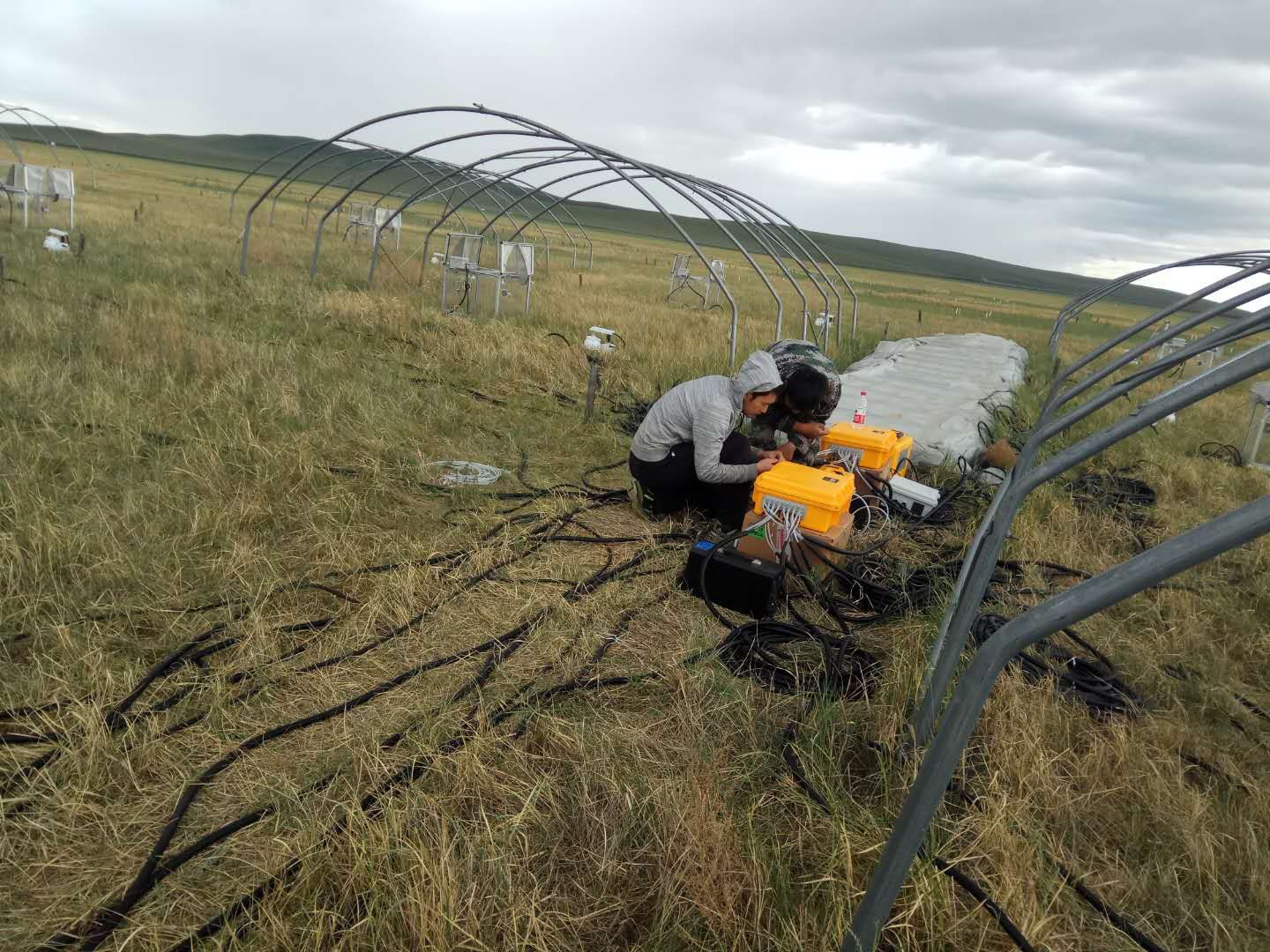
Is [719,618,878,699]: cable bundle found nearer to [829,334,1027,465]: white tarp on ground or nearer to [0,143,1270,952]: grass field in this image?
[0,143,1270,952]: grass field

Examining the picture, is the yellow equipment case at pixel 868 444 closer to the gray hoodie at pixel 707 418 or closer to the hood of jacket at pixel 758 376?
the gray hoodie at pixel 707 418

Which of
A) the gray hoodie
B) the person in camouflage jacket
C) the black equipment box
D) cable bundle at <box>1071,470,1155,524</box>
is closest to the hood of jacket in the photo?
the gray hoodie

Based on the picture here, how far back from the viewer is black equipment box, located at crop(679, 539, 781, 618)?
3.53 m

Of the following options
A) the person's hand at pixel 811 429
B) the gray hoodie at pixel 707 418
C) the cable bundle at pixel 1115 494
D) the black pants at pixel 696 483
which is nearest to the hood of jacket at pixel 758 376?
the gray hoodie at pixel 707 418

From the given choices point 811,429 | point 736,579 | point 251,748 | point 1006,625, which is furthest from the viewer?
point 811,429

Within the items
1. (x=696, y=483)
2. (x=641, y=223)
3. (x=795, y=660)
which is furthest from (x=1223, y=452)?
(x=641, y=223)

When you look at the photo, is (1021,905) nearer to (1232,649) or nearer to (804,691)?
(804,691)

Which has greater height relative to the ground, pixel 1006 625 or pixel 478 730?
pixel 1006 625

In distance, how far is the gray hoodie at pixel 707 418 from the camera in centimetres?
407

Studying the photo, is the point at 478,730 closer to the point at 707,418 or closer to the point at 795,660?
the point at 795,660

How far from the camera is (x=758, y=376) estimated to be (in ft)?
13.2

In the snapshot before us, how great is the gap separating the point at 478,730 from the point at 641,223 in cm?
12934

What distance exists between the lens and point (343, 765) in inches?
92.7

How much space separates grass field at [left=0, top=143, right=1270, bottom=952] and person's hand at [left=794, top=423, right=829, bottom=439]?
903mm
